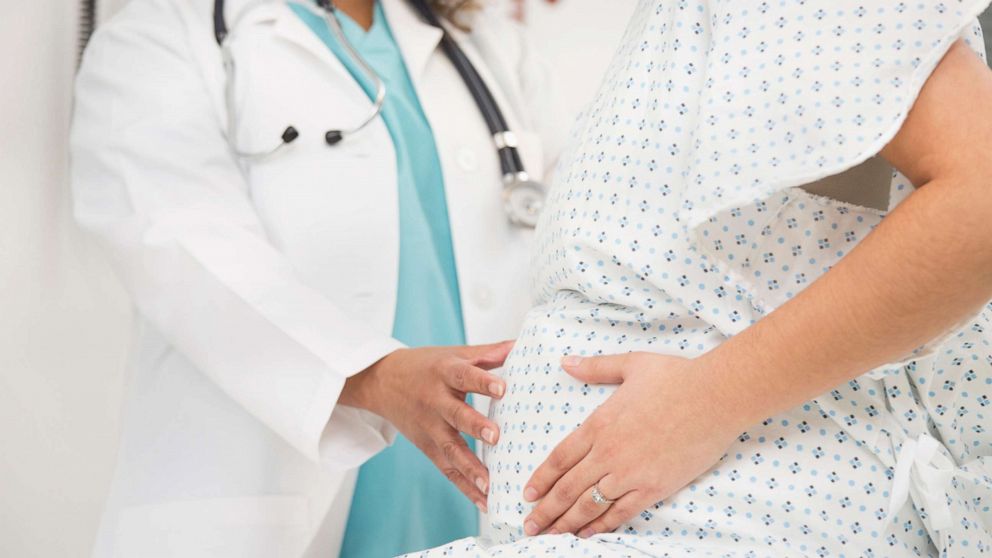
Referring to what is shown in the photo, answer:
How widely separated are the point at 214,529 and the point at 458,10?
87 cm

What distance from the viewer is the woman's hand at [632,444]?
68 centimetres

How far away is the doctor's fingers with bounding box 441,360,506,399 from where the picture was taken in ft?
2.85

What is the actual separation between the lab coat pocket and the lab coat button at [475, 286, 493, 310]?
35 centimetres

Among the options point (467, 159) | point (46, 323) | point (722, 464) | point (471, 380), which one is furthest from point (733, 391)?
→ point (46, 323)

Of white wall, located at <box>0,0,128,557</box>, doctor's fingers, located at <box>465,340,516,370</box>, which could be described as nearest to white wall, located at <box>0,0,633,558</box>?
white wall, located at <box>0,0,128,557</box>

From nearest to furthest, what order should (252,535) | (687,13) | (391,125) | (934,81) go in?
(934,81)
(687,13)
(252,535)
(391,125)

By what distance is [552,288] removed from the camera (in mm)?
825

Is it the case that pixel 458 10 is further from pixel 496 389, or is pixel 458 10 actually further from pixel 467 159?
pixel 496 389

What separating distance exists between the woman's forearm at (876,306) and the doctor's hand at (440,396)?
10.4 inches

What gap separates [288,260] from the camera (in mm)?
1227

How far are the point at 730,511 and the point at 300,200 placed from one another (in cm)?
75

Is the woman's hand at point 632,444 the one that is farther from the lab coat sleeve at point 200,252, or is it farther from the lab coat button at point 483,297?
the lab coat button at point 483,297

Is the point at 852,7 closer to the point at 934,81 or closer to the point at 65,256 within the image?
the point at 934,81

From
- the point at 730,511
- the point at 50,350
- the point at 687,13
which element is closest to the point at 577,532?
the point at 730,511
